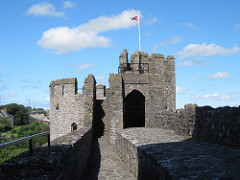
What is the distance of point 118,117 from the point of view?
15.2 meters

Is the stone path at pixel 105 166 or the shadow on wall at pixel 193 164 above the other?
the shadow on wall at pixel 193 164

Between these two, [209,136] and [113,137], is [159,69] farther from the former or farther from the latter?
[209,136]

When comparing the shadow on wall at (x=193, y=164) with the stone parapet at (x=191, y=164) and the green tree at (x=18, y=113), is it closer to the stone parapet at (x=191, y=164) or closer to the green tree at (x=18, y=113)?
the stone parapet at (x=191, y=164)

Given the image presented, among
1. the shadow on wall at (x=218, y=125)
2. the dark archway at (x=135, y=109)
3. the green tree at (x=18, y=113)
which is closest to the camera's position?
the shadow on wall at (x=218, y=125)

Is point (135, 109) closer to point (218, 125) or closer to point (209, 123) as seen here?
point (209, 123)

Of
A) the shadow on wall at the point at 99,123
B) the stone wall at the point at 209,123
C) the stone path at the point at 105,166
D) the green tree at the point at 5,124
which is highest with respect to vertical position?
the stone wall at the point at 209,123

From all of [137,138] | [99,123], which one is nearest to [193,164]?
[137,138]

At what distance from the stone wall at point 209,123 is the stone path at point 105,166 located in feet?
8.12

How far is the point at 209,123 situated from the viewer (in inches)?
291

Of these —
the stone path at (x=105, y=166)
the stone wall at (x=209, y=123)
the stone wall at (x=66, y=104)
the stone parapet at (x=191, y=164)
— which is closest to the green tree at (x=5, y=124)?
the stone wall at (x=66, y=104)

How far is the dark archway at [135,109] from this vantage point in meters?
19.8

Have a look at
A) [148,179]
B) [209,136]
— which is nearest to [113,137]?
[209,136]

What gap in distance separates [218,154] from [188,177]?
188 cm

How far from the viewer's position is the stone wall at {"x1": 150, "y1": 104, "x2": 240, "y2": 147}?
6.15 metres
